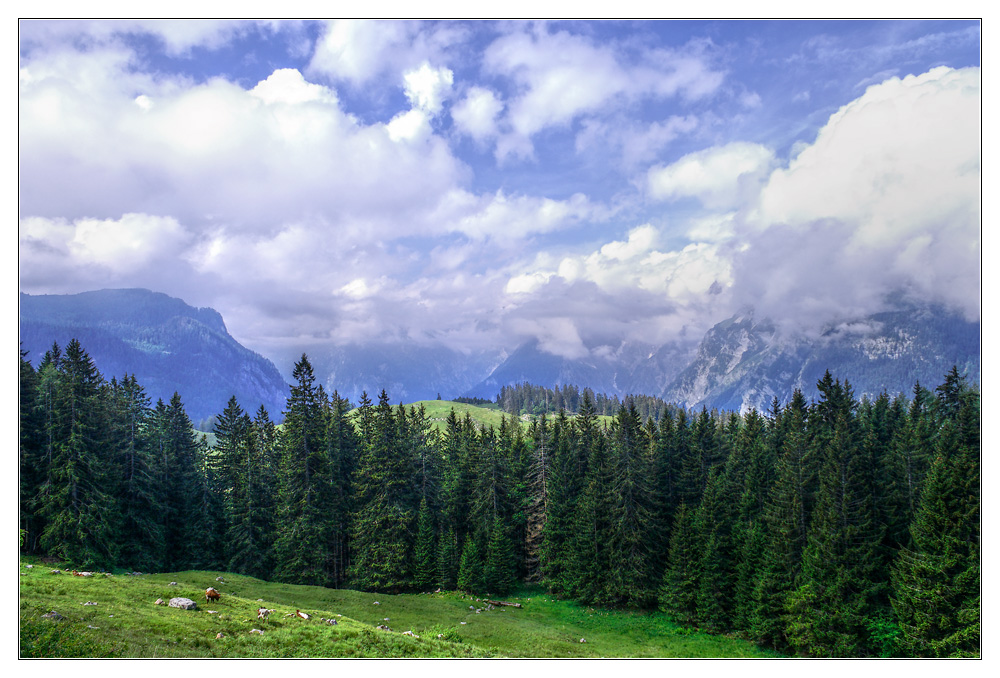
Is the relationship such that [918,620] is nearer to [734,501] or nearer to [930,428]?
[734,501]

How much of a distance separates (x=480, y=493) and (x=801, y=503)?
4054 cm

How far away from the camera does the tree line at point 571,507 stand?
37469 millimetres

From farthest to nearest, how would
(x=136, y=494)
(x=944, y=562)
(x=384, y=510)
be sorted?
(x=384, y=510) → (x=136, y=494) → (x=944, y=562)

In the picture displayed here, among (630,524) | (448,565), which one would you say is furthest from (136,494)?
(630,524)

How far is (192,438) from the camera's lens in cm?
6900

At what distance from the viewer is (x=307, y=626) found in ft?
85.5

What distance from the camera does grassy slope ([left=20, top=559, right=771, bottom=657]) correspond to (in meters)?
21.4

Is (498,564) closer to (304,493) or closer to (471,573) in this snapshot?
(471,573)

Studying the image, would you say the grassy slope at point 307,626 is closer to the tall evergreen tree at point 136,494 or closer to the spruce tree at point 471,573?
the spruce tree at point 471,573

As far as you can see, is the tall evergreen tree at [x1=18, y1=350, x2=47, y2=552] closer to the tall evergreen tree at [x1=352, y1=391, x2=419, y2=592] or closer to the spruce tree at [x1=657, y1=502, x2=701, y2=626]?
the tall evergreen tree at [x1=352, y1=391, x2=419, y2=592]

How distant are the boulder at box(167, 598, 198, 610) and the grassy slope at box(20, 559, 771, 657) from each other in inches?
18.9

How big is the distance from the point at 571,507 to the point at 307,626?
43.8m

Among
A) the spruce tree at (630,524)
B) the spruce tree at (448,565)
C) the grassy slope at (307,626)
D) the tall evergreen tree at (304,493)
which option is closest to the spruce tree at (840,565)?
the grassy slope at (307,626)

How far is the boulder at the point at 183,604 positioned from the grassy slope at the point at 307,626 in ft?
1.58
